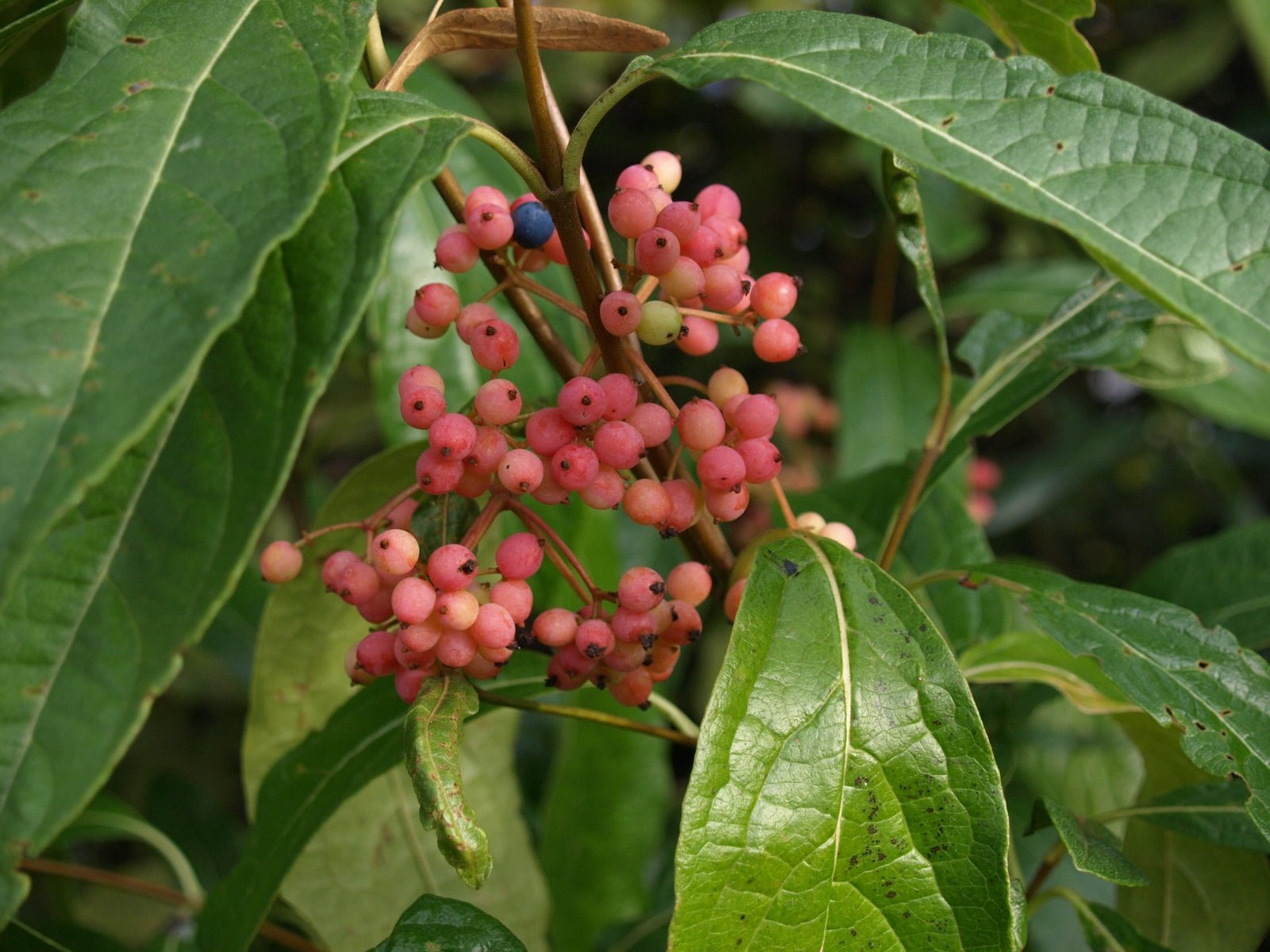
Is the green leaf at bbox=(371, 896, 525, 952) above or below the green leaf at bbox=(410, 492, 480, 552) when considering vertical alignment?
below

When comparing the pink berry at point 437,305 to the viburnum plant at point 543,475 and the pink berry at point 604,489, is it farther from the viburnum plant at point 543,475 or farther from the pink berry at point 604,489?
the pink berry at point 604,489

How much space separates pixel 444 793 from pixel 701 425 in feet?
1.04

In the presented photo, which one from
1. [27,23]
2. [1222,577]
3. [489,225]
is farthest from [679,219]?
[1222,577]

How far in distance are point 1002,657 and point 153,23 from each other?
3.02 feet

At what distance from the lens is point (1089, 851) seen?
0.85m

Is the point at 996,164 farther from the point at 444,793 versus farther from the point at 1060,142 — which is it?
the point at 444,793

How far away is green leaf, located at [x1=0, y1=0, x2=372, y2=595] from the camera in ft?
1.68

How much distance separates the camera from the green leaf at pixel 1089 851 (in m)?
0.82

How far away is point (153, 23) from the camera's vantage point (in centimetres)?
73

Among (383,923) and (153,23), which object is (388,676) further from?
(153,23)

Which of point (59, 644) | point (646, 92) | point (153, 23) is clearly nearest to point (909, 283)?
point (646, 92)

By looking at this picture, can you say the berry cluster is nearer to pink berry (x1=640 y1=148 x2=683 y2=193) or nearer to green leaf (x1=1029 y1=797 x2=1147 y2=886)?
pink berry (x1=640 y1=148 x2=683 y2=193)

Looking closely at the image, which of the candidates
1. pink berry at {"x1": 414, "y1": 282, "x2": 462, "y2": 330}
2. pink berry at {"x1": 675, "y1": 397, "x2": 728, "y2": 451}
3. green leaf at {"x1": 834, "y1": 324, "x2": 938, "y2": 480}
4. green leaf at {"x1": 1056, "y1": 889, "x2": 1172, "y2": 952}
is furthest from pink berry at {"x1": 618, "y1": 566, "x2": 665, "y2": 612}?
green leaf at {"x1": 834, "y1": 324, "x2": 938, "y2": 480}

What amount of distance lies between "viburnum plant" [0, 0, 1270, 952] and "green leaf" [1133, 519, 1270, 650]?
30cm
